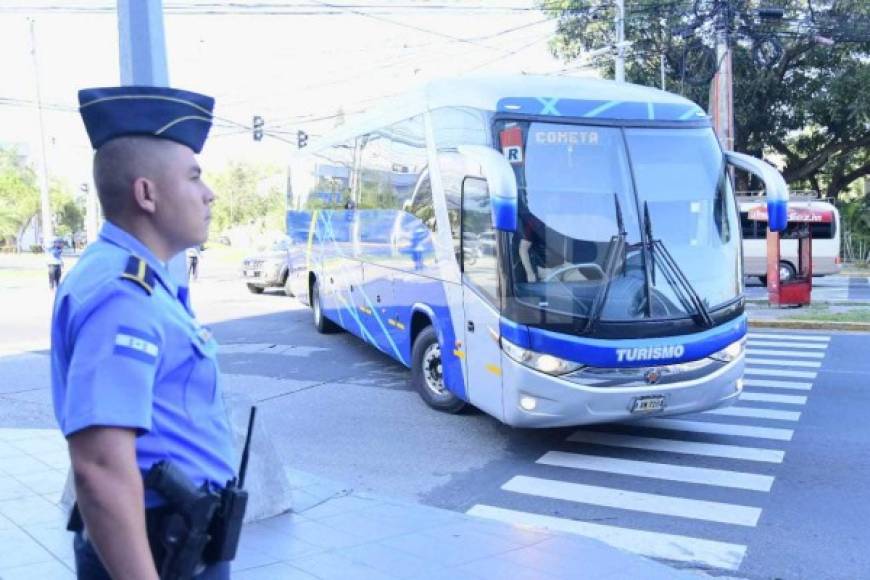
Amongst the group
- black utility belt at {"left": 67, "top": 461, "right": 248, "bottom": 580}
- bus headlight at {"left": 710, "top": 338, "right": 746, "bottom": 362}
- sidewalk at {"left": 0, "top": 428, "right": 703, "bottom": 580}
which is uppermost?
black utility belt at {"left": 67, "top": 461, "right": 248, "bottom": 580}

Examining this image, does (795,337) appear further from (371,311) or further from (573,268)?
(573,268)

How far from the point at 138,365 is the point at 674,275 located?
6.02m

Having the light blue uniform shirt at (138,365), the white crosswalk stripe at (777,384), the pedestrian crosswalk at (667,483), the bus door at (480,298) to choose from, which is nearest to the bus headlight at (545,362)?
the bus door at (480,298)

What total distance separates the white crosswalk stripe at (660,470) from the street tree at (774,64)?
24.2m

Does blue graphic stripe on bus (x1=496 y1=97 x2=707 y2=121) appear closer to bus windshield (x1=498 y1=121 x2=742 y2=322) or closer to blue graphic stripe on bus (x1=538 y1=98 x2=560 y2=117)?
blue graphic stripe on bus (x1=538 y1=98 x2=560 y2=117)

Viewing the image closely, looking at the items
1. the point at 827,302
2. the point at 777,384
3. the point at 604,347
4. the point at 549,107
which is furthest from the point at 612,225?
the point at 827,302

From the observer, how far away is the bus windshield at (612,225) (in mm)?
7105

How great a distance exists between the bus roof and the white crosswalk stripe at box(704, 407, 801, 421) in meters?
3.11

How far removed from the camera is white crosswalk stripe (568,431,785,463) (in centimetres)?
739

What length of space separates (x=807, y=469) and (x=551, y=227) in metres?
2.86

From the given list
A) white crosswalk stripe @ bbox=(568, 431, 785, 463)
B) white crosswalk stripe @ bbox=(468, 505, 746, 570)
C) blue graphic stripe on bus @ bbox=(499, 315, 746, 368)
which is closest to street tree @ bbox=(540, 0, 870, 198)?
white crosswalk stripe @ bbox=(568, 431, 785, 463)

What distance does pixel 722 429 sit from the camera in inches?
327

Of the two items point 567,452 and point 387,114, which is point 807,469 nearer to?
point 567,452

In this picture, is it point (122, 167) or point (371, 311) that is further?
point (371, 311)
